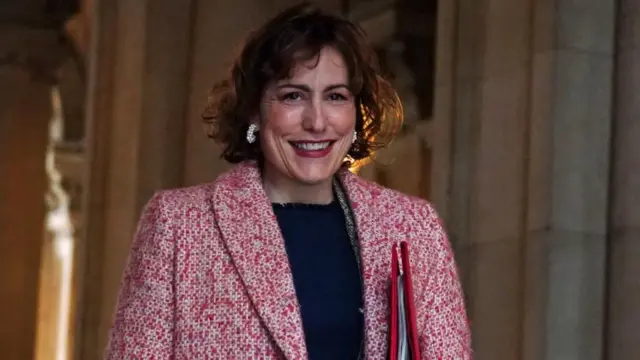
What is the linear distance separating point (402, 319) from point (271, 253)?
10.6 inches

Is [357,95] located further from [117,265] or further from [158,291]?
[117,265]

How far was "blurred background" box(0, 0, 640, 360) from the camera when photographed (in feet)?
13.1

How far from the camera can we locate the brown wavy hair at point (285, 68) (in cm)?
249

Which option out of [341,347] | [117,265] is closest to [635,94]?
[341,347]

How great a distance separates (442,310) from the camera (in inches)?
98.8

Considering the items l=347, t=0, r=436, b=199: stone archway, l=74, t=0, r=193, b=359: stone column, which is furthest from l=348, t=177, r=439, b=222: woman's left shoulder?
l=347, t=0, r=436, b=199: stone archway

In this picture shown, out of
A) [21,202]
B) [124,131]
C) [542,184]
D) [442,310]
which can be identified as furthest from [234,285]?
[21,202]

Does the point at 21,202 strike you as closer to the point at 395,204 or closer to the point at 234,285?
the point at 395,204

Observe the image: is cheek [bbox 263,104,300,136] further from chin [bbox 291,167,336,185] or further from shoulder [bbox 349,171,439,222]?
shoulder [bbox 349,171,439,222]

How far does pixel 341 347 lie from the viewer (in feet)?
7.86

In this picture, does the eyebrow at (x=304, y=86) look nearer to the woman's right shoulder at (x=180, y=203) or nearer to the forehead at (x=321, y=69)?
the forehead at (x=321, y=69)

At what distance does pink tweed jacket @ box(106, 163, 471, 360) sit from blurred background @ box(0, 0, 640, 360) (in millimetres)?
393

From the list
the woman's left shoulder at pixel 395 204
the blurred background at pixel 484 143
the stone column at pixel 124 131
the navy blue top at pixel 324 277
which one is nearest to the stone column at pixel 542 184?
the blurred background at pixel 484 143

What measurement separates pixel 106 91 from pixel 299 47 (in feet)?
13.5
